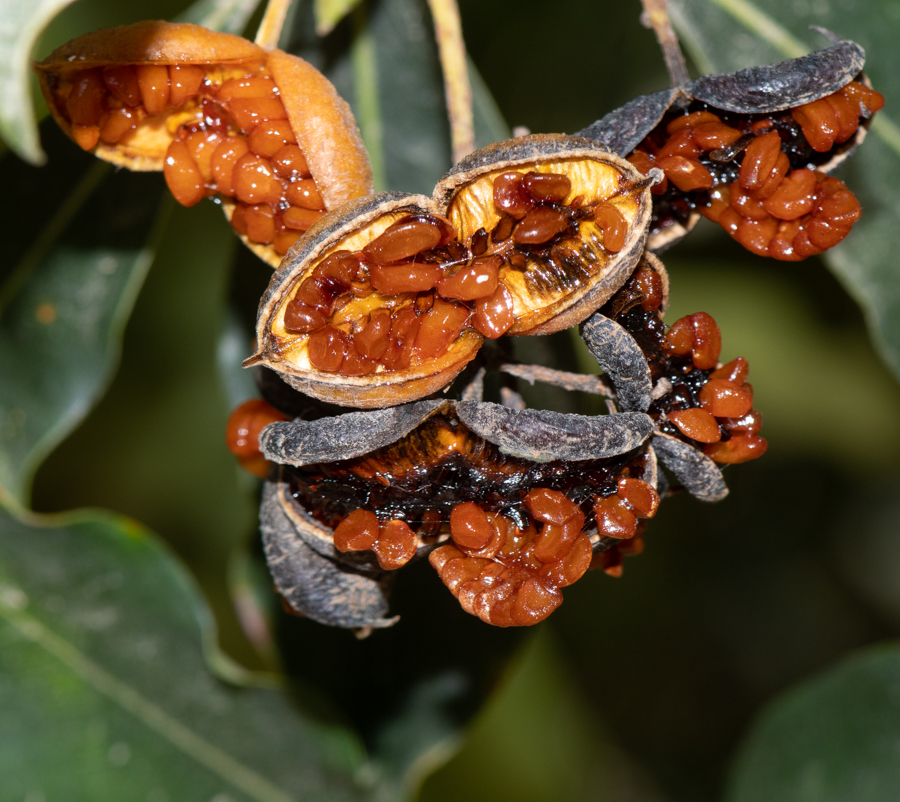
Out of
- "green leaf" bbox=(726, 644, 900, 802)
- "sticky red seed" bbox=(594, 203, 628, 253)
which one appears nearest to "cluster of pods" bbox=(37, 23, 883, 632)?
"sticky red seed" bbox=(594, 203, 628, 253)

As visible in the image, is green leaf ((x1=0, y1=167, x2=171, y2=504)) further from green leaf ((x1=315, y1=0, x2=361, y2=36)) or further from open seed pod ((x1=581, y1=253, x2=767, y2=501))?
open seed pod ((x1=581, y1=253, x2=767, y2=501))

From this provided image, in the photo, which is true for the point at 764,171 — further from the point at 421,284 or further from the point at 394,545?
the point at 394,545

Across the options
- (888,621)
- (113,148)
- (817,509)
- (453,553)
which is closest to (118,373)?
(113,148)

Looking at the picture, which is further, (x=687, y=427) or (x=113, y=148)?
(x=113, y=148)

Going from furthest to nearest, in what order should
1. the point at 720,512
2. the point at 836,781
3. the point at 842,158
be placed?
the point at 720,512, the point at 836,781, the point at 842,158

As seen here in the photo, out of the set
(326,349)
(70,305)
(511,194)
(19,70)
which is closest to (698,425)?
(511,194)

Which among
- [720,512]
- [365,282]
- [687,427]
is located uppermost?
[365,282]

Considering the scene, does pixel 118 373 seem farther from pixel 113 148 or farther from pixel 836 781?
pixel 836 781

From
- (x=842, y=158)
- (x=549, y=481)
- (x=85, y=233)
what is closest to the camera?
(x=549, y=481)
